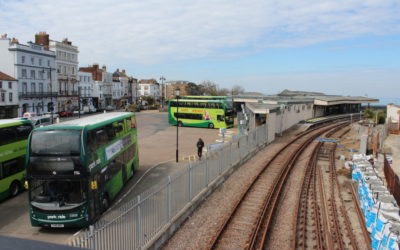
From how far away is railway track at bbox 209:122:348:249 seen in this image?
34.4ft

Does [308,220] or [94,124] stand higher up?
[94,124]

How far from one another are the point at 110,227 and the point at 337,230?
25.8ft

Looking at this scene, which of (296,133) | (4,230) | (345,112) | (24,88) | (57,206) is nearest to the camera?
(57,206)

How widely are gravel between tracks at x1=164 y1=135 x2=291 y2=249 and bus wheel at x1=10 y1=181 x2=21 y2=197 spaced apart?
Result: 824 cm

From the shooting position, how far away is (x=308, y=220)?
1276cm

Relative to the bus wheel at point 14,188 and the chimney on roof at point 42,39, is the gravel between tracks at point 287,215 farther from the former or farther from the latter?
the chimney on roof at point 42,39

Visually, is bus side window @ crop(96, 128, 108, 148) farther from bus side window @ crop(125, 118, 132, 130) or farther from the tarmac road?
bus side window @ crop(125, 118, 132, 130)

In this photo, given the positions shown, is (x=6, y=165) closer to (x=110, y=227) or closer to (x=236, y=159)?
(x=110, y=227)

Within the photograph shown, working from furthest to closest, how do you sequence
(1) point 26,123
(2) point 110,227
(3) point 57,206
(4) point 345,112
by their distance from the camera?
(4) point 345,112, (1) point 26,123, (3) point 57,206, (2) point 110,227

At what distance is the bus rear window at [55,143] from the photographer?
34.8ft

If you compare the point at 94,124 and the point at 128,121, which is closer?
the point at 94,124

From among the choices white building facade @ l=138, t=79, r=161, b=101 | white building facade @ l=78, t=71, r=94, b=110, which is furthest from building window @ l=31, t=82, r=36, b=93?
white building facade @ l=138, t=79, r=161, b=101

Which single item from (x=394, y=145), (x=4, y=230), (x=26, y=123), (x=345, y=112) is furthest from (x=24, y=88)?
(x=345, y=112)

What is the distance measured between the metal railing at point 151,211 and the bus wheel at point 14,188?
550 cm
